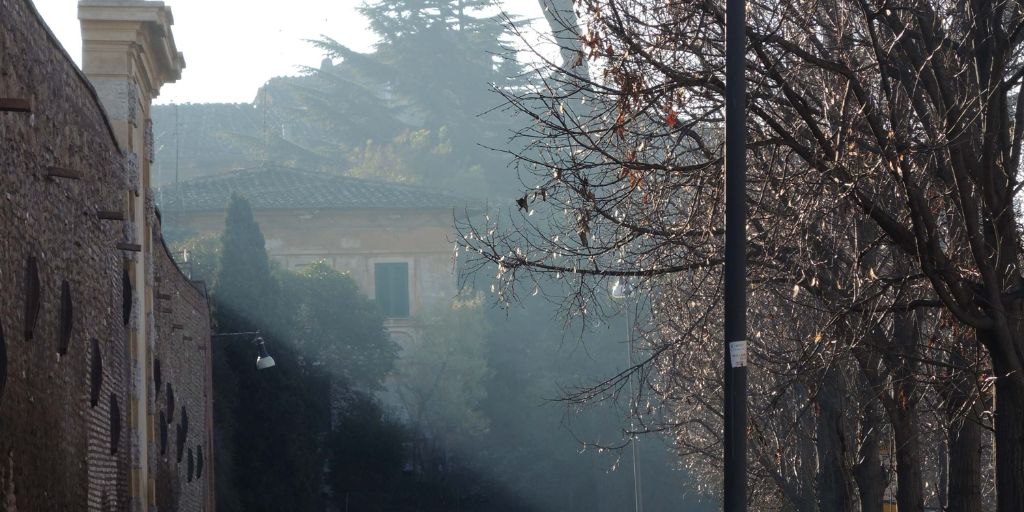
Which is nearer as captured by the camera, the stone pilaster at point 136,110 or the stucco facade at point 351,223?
the stone pilaster at point 136,110

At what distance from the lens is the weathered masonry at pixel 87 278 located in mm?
8727

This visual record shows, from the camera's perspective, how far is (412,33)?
52.9m

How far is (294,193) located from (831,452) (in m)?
29.0

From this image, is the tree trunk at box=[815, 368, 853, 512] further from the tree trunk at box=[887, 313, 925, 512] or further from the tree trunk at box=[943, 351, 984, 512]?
the tree trunk at box=[943, 351, 984, 512]

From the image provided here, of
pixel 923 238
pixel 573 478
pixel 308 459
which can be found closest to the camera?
pixel 923 238

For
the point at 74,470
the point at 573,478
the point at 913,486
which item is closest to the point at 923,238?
the point at 913,486

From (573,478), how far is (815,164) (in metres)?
33.5

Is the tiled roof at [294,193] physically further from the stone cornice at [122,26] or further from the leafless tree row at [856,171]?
the leafless tree row at [856,171]

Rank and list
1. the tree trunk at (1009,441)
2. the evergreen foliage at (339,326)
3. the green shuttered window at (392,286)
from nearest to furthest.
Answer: the tree trunk at (1009,441), the evergreen foliage at (339,326), the green shuttered window at (392,286)

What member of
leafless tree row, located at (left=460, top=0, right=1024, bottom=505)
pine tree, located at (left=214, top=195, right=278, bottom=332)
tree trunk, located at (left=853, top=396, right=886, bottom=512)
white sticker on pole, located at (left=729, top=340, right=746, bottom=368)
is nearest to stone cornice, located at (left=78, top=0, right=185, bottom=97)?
leafless tree row, located at (left=460, top=0, right=1024, bottom=505)

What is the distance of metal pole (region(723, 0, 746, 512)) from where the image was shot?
8.16m

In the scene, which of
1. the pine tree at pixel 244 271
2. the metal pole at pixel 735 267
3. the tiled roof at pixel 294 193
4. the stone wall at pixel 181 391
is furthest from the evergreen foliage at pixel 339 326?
the metal pole at pixel 735 267

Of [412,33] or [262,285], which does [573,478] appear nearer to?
[262,285]

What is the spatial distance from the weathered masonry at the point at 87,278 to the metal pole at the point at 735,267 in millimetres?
4356
